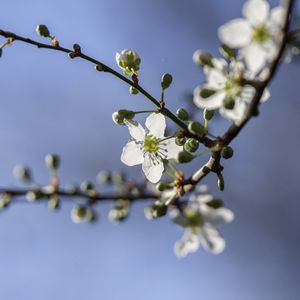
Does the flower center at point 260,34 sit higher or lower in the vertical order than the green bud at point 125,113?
higher

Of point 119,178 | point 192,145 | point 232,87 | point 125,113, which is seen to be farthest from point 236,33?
point 119,178

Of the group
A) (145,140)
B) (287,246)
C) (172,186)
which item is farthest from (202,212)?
(287,246)

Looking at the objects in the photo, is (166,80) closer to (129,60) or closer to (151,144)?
(129,60)

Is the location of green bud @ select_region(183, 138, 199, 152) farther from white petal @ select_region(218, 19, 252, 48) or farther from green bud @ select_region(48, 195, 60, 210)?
green bud @ select_region(48, 195, 60, 210)

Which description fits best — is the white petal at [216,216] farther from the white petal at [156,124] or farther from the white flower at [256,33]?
the white flower at [256,33]

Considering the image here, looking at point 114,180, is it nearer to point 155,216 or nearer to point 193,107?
point 193,107

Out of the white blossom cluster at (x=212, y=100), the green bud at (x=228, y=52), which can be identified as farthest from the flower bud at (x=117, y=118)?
the green bud at (x=228, y=52)

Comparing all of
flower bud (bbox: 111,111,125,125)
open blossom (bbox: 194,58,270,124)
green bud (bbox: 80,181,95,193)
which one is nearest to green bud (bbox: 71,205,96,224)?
green bud (bbox: 80,181,95,193)
